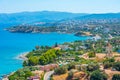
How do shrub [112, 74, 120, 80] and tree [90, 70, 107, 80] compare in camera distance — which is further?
tree [90, 70, 107, 80]

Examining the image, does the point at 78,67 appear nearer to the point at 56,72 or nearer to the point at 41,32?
the point at 56,72

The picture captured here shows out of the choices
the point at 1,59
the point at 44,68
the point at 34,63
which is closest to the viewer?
the point at 44,68

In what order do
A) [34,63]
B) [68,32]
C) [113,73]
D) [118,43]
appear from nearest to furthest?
[113,73] < [34,63] < [118,43] < [68,32]

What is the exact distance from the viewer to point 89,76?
27.1 metres

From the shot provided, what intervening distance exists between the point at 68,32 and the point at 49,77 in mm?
76192

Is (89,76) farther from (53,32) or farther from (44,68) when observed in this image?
(53,32)

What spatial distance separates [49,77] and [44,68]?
15.8 feet

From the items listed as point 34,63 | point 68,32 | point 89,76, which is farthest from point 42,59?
point 68,32

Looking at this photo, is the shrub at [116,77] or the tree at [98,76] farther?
the tree at [98,76]

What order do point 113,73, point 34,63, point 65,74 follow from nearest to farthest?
point 113,73 < point 65,74 < point 34,63

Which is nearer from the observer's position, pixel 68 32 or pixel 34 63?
pixel 34 63

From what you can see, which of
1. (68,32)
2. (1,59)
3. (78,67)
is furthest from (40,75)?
(68,32)

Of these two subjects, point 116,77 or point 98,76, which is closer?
point 116,77

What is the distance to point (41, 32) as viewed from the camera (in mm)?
110812
